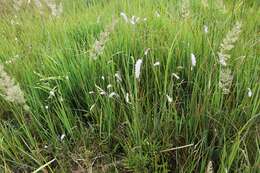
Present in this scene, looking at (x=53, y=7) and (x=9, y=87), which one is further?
(x=53, y=7)

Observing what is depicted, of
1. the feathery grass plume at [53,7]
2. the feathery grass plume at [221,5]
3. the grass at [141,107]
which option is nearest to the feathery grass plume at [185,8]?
the grass at [141,107]

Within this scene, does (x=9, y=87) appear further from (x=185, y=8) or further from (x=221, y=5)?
(x=221, y=5)

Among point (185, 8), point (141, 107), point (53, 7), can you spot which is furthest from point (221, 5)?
point (53, 7)

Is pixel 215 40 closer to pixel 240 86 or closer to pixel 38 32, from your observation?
pixel 240 86

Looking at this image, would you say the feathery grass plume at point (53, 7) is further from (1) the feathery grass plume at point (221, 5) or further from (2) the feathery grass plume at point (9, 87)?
(1) the feathery grass plume at point (221, 5)

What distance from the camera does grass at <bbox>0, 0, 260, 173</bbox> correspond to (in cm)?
119

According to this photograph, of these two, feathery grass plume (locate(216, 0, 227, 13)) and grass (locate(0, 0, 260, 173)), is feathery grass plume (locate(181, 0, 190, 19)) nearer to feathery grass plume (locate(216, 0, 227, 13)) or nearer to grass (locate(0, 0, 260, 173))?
grass (locate(0, 0, 260, 173))

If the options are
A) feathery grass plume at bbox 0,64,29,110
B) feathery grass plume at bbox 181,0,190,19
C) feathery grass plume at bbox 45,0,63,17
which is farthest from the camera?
feathery grass plume at bbox 45,0,63,17

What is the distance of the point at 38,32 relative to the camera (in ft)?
6.97

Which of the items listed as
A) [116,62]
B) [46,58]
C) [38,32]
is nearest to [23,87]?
[46,58]

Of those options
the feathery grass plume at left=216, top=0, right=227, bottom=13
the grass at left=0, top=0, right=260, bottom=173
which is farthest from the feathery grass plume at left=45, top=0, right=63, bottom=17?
the feathery grass plume at left=216, top=0, right=227, bottom=13

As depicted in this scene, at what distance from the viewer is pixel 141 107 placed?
130 centimetres

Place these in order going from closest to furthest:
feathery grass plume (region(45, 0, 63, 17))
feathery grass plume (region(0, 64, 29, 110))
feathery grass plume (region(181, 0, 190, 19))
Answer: feathery grass plume (region(0, 64, 29, 110)), feathery grass plume (region(181, 0, 190, 19)), feathery grass plume (region(45, 0, 63, 17))

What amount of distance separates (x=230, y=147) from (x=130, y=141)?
37 cm
